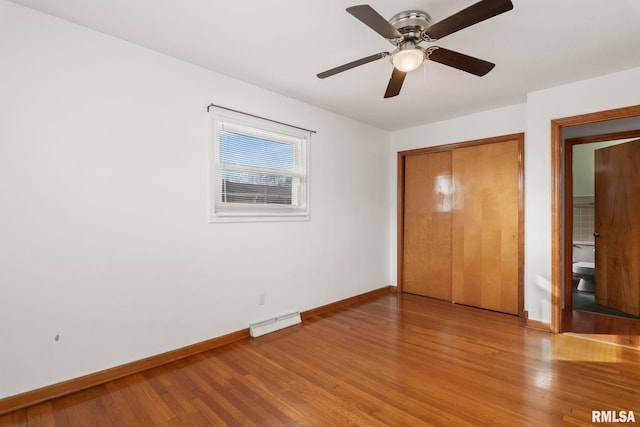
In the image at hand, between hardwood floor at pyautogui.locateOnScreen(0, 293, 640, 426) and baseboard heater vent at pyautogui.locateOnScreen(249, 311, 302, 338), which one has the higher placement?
baseboard heater vent at pyautogui.locateOnScreen(249, 311, 302, 338)

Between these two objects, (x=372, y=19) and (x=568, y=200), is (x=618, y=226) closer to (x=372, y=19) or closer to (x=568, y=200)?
(x=568, y=200)

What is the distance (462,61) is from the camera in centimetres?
199

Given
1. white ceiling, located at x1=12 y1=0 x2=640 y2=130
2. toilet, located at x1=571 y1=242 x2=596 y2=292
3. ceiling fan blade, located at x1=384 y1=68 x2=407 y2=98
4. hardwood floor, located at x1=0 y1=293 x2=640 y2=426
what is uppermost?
white ceiling, located at x1=12 y1=0 x2=640 y2=130

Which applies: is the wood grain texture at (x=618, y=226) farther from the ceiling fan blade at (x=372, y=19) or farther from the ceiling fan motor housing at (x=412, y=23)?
the ceiling fan blade at (x=372, y=19)

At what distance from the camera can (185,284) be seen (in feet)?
8.59

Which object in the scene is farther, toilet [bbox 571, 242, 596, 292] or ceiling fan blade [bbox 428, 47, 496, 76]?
toilet [bbox 571, 242, 596, 292]

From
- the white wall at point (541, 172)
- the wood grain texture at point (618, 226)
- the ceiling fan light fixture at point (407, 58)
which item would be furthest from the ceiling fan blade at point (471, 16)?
the wood grain texture at point (618, 226)

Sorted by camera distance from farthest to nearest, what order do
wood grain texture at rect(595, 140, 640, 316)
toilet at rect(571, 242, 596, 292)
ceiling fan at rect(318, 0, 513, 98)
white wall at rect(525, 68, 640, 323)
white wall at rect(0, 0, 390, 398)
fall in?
1. toilet at rect(571, 242, 596, 292)
2. wood grain texture at rect(595, 140, 640, 316)
3. white wall at rect(525, 68, 640, 323)
4. white wall at rect(0, 0, 390, 398)
5. ceiling fan at rect(318, 0, 513, 98)

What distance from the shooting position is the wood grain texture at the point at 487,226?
369 cm

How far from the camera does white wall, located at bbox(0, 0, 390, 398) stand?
6.31 feet

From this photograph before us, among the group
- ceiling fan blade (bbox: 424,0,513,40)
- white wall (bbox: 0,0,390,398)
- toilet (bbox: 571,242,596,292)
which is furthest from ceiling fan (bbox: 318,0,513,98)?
toilet (bbox: 571,242,596,292)

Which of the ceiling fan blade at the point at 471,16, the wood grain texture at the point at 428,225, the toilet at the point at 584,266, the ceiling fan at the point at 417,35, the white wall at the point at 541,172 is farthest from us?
the toilet at the point at 584,266

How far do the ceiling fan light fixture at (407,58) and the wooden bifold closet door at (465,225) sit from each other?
94.6 inches

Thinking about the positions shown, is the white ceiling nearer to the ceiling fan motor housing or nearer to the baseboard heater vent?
the ceiling fan motor housing
